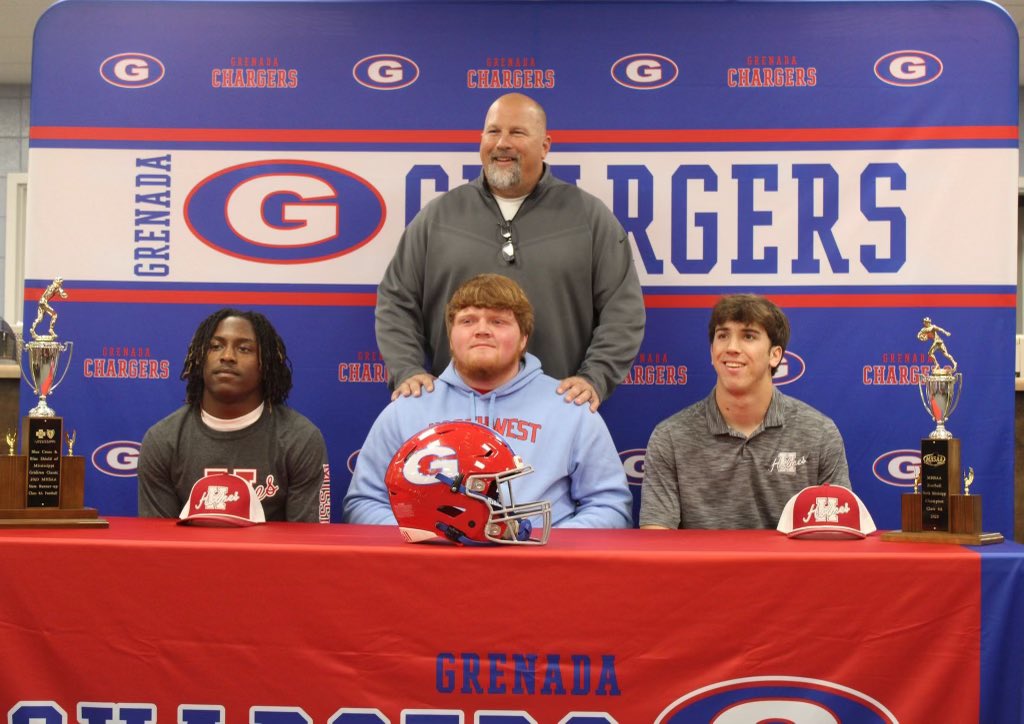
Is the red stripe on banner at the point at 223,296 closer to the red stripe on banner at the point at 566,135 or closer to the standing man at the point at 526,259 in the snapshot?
the standing man at the point at 526,259

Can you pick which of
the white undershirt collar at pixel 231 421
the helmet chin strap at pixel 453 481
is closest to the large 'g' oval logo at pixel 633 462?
the white undershirt collar at pixel 231 421

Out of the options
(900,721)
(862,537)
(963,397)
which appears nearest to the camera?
(900,721)

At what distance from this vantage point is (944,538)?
2.21 meters

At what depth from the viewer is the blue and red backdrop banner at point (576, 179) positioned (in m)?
3.96

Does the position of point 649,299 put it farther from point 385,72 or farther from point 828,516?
point 828,516

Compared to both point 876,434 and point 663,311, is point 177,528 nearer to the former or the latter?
Result: point 663,311

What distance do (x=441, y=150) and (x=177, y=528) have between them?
6.76 feet

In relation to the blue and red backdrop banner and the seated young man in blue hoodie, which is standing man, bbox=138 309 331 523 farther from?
the blue and red backdrop banner

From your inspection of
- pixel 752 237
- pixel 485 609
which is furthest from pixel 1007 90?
pixel 485 609

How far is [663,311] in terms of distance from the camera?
13.2 feet

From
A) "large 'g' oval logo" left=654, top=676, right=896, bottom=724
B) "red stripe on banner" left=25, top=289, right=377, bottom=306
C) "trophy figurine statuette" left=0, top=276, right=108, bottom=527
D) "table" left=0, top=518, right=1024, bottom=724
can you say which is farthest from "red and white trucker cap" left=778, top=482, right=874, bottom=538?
"red stripe on banner" left=25, top=289, right=377, bottom=306

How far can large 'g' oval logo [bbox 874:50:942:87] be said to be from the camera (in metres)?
3.96

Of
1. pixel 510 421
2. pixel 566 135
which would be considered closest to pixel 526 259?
pixel 566 135

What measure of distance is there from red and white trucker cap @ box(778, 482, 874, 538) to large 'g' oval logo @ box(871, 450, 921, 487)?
5.39ft
